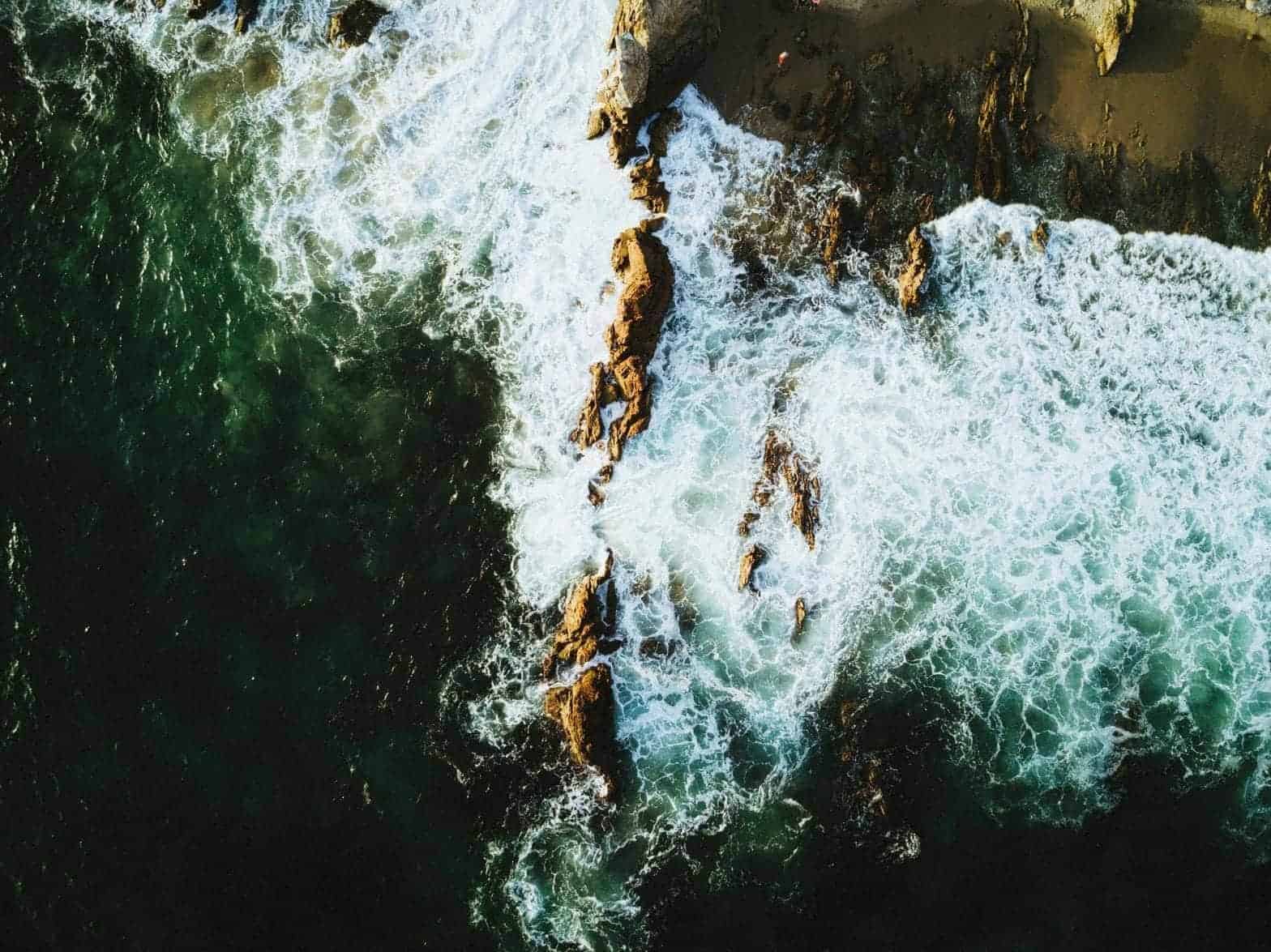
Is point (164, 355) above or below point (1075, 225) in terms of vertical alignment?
below

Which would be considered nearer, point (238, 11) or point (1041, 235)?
point (1041, 235)

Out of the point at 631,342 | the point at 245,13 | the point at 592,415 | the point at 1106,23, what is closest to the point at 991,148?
the point at 1106,23

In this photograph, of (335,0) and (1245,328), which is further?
(335,0)

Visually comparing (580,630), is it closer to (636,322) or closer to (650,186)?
(636,322)

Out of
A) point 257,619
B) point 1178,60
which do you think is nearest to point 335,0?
point 257,619

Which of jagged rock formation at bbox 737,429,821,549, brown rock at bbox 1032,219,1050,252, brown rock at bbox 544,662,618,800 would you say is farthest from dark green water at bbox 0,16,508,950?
brown rock at bbox 1032,219,1050,252

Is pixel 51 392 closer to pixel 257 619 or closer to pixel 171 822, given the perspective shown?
pixel 257 619
